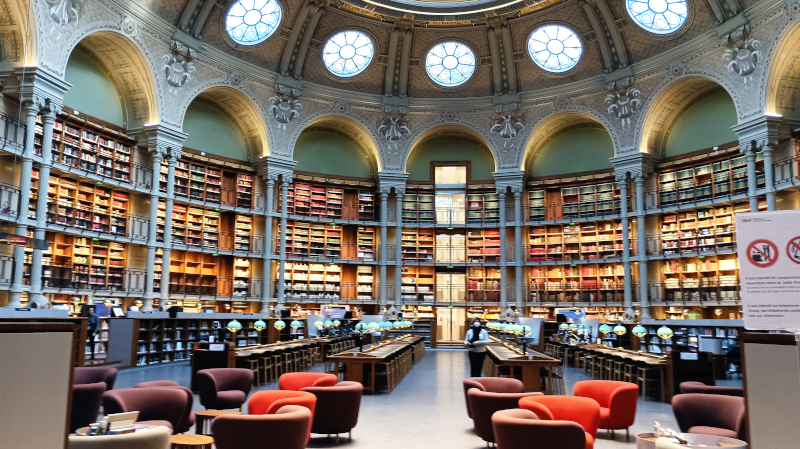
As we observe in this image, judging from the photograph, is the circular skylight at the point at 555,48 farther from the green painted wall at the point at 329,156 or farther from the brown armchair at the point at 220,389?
the brown armchair at the point at 220,389

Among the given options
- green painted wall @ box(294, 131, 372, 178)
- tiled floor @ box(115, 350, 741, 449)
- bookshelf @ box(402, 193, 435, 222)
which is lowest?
tiled floor @ box(115, 350, 741, 449)

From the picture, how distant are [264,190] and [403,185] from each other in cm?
511

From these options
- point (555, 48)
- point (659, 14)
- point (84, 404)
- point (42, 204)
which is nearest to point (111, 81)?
point (42, 204)

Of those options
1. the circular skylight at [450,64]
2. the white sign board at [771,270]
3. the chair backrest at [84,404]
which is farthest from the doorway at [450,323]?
the white sign board at [771,270]

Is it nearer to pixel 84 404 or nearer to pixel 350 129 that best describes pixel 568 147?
pixel 350 129

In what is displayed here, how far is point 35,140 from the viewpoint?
13.8 m

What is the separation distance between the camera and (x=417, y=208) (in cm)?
2333

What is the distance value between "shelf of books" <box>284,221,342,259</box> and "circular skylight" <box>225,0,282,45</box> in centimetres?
651

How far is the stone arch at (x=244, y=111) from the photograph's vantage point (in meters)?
19.7

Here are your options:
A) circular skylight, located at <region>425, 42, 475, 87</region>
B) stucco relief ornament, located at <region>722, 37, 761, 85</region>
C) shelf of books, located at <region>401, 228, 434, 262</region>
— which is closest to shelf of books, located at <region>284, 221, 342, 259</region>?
shelf of books, located at <region>401, 228, 434, 262</region>

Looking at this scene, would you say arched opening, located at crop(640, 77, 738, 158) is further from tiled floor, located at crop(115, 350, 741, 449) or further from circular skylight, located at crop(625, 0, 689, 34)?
tiled floor, located at crop(115, 350, 741, 449)

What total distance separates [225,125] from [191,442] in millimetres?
17656

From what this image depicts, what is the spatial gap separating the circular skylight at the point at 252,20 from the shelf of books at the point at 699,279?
594 inches

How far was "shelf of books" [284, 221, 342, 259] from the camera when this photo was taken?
21.8 metres
